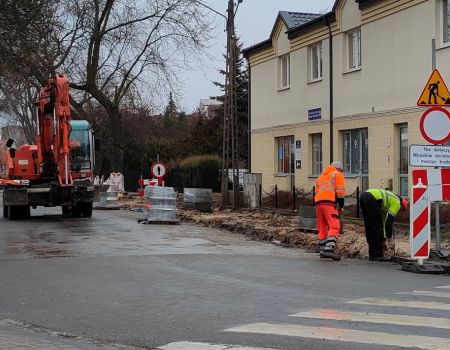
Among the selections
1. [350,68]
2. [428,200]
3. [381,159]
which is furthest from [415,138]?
[428,200]

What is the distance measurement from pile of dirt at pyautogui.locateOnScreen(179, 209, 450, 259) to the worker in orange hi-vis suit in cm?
81

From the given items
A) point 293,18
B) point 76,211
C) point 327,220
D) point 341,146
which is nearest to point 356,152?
point 341,146

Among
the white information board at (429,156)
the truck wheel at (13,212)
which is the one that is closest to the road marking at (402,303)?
the white information board at (429,156)

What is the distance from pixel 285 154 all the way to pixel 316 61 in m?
4.79

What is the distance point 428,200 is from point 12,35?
969 centimetres

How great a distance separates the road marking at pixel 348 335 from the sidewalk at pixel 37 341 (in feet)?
4.83

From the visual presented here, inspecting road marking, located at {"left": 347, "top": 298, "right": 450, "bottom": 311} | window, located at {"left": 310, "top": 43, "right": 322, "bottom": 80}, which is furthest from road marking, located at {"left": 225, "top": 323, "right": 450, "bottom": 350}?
window, located at {"left": 310, "top": 43, "right": 322, "bottom": 80}

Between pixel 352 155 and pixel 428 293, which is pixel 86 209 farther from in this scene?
pixel 428 293

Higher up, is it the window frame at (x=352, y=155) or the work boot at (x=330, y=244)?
the window frame at (x=352, y=155)

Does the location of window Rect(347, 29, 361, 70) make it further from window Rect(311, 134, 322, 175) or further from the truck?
the truck

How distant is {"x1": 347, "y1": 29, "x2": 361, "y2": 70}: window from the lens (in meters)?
23.3

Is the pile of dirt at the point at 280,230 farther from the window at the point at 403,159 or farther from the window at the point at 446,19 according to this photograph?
the window at the point at 446,19

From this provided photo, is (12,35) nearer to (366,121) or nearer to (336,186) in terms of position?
(336,186)

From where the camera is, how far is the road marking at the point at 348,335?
6172 mm
